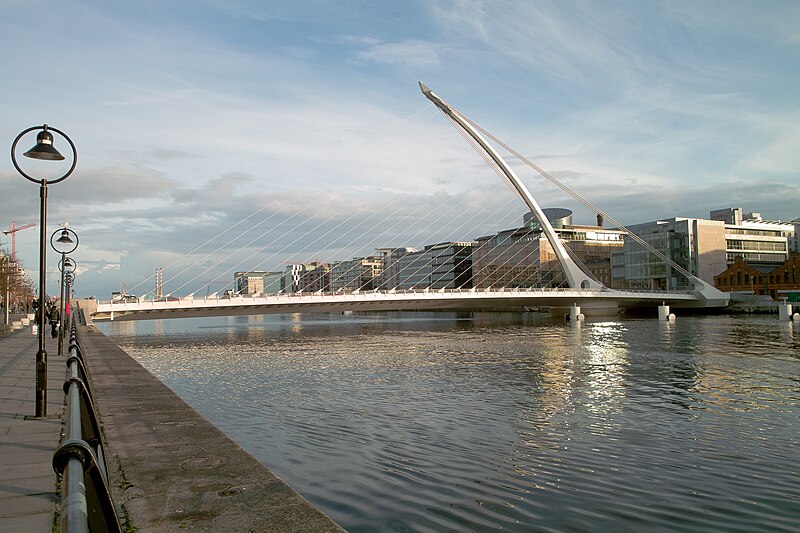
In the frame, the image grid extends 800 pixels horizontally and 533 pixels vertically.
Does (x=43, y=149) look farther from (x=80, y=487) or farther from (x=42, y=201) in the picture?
(x=80, y=487)

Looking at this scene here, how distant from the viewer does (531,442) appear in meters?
10.1

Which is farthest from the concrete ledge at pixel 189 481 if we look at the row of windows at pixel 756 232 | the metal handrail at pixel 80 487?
the row of windows at pixel 756 232

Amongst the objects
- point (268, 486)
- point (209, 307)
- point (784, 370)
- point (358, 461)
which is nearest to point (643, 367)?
point (784, 370)

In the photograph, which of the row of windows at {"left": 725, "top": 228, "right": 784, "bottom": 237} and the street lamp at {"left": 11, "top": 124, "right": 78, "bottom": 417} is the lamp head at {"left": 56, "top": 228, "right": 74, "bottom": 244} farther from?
the row of windows at {"left": 725, "top": 228, "right": 784, "bottom": 237}

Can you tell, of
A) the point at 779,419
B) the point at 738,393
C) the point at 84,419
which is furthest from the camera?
the point at 738,393

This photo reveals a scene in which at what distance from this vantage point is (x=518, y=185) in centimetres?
6034

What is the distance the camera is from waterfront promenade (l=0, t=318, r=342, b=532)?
4.72 m

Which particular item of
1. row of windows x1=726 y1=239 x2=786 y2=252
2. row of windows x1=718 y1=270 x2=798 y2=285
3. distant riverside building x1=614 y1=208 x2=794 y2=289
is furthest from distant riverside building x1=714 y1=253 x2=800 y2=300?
row of windows x1=726 y1=239 x2=786 y2=252

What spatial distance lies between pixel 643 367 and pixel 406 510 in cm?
1689

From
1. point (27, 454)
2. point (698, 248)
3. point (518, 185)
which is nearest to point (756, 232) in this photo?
point (698, 248)

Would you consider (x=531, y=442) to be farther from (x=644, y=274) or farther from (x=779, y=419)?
(x=644, y=274)

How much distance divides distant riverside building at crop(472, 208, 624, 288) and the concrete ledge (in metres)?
91.8

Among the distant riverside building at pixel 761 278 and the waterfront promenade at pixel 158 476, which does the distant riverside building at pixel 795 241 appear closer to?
the distant riverside building at pixel 761 278

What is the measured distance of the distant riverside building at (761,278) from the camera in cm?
8094
